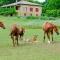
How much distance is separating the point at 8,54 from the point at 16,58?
40.2 inches

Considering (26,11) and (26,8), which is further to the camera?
(26,8)

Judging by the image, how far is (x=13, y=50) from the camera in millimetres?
14500

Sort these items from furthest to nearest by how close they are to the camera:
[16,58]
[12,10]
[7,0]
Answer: [7,0] → [12,10] → [16,58]

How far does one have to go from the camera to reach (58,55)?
13.2 m

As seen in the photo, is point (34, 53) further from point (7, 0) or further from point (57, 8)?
point (7, 0)

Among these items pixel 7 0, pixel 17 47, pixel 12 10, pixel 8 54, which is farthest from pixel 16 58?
pixel 7 0

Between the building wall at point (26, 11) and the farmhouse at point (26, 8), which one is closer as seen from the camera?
the building wall at point (26, 11)

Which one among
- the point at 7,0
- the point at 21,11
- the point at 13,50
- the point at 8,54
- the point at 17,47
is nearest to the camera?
the point at 8,54

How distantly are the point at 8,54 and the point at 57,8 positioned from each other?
61718 mm

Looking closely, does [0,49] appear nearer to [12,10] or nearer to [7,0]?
[12,10]

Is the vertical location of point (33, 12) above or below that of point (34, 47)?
below

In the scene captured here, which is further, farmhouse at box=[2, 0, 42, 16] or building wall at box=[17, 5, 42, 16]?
farmhouse at box=[2, 0, 42, 16]

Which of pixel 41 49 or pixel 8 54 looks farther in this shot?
pixel 41 49

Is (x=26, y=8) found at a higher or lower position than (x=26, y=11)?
higher
